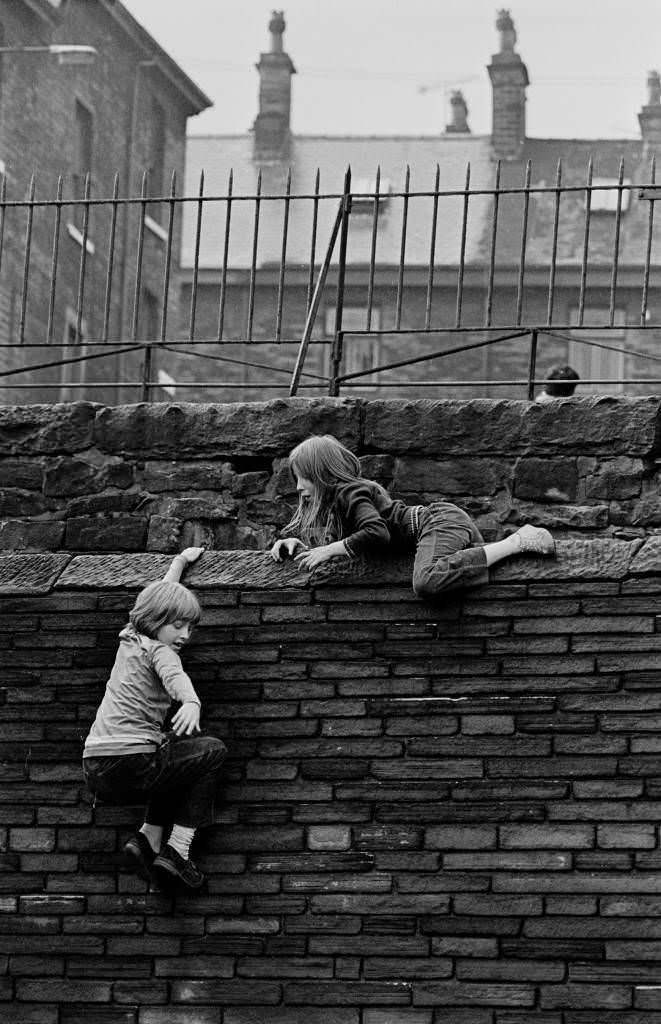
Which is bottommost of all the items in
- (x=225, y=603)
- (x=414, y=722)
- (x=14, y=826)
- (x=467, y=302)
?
→ (x=14, y=826)

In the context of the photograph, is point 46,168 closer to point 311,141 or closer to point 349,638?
point 311,141

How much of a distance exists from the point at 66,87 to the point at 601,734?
68.7ft

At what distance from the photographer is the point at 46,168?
84.5 ft

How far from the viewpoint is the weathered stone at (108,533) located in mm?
8508

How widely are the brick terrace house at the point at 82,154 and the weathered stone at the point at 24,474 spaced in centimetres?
1318

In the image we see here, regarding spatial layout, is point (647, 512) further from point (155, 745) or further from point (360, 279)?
point (360, 279)

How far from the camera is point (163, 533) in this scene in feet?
27.8

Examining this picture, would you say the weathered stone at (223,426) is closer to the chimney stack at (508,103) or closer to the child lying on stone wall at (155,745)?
the child lying on stone wall at (155,745)

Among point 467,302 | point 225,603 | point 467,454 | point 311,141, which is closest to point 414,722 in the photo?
point 225,603

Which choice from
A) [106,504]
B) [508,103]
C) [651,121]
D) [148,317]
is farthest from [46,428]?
[651,121]

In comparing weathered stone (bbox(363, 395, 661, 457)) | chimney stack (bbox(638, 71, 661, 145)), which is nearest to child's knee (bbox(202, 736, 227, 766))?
weathered stone (bbox(363, 395, 661, 457))

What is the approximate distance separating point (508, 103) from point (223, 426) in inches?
1096

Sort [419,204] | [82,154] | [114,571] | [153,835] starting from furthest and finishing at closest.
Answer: [419,204], [82,154], [114,571], [153,835]

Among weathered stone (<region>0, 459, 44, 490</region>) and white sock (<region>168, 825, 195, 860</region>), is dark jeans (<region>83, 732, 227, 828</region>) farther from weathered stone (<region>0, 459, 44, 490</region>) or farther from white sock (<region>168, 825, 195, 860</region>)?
weathered stone (<region>0, 459, 44, 490</region>)
